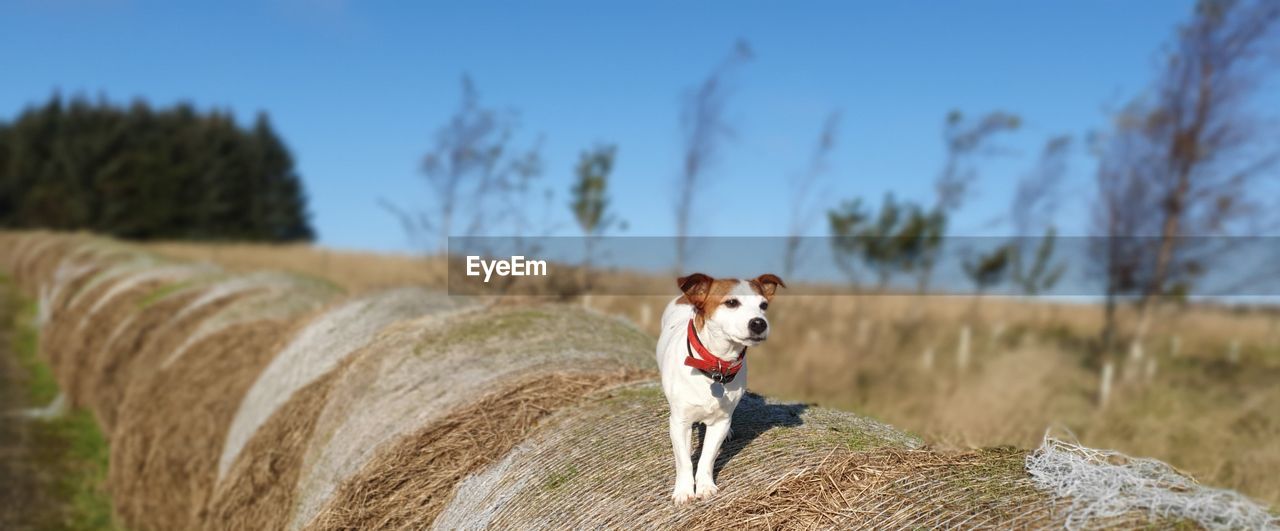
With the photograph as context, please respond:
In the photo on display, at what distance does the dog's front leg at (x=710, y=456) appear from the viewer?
10.6ft

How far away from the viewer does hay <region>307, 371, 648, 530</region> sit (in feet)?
15.3

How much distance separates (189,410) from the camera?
883 centimetres

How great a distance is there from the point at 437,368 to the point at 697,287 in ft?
10.8

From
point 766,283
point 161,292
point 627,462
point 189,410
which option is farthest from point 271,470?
point 161,292

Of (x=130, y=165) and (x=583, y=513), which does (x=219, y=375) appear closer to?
(x=583, y=513)

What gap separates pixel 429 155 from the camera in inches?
672

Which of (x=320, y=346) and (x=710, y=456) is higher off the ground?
(x=710, y=456)

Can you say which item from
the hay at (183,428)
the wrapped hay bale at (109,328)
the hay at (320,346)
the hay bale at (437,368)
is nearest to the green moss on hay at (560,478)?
the hay bale at (437,368)

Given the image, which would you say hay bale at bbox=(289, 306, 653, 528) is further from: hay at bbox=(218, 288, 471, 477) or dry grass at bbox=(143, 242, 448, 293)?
dry grass at bbox=(143, 242, 448, 293)

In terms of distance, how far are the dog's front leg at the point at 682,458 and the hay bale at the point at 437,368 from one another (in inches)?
72.5

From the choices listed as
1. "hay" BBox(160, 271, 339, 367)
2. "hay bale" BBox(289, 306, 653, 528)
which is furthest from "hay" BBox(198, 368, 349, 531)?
"hay" BBox(160, 271, 339, 367)

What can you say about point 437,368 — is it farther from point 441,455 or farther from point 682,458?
point 682,458

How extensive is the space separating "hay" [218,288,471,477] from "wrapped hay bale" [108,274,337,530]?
1.36ft

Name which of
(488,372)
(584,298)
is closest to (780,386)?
(584,298)
